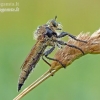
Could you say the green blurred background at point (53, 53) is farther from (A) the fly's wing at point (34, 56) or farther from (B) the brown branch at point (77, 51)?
(B) the brown branch at point (77, 51)

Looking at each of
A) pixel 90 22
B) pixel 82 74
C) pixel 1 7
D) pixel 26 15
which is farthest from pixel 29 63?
pixel 90 22

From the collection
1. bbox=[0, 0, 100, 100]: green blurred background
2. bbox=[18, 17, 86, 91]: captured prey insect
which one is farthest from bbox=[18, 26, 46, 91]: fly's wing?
bbox=[0, 0, 100, 100]: green blurred background

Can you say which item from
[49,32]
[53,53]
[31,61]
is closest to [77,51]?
[31,61]

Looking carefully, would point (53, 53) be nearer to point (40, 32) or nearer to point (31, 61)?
point (40, 32)

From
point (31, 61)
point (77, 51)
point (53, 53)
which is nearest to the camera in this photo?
point (77, 51)

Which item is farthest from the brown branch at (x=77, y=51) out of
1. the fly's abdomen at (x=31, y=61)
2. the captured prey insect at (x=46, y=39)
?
the captured prey insect at (x=46, y=39)

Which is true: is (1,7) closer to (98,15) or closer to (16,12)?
(16,12)
